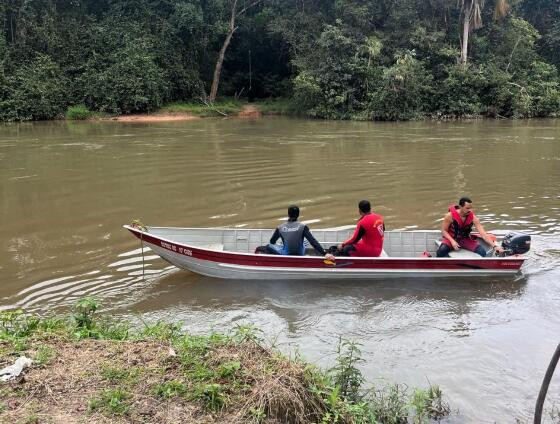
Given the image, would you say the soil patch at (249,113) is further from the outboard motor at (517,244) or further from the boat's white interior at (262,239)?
the outboard motor at (517,244)

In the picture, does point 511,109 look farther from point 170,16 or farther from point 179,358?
point 179,358

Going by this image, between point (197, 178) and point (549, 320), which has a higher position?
point (197, 178)

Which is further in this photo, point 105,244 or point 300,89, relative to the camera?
point 300,89

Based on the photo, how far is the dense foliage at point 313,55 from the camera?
32.5 m

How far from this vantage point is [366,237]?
8180mm

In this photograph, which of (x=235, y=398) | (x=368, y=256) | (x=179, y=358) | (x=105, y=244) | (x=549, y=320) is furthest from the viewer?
(x=105, y=244)

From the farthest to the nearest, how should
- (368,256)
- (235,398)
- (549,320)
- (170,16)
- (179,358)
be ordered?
(170,16) → (368,256) → (549,320) → (179,358) → (235,398)

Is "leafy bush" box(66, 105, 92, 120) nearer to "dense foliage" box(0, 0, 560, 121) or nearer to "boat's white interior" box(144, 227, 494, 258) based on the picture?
"dense foliage" box(0, 0, 560, 121)

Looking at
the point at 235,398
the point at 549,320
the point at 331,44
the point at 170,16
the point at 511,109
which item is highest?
the point at 170,16

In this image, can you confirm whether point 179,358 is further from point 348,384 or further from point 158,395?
point 348,384

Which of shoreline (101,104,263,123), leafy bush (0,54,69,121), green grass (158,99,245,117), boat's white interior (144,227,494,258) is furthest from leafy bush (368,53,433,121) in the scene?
boat's white interior (144,227,494,258)

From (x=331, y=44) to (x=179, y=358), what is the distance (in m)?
31.6

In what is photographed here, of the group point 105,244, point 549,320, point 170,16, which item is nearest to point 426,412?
point 549,320

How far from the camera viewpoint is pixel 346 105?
3391cm
